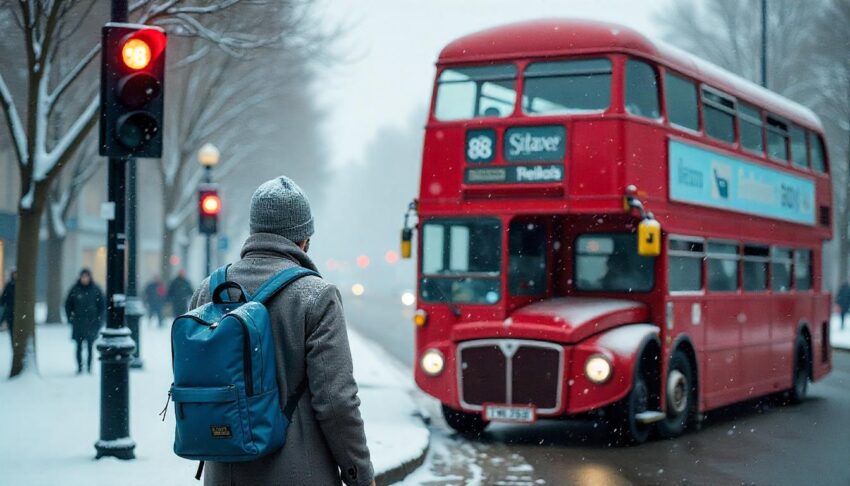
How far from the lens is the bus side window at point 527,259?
12430mm

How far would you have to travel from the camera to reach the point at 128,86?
8789 millimetres

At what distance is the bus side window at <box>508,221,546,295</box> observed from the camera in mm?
12430

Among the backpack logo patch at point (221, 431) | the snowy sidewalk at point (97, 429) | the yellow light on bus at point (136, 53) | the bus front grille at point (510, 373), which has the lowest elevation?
the snowy sidewalk at point (97, 429)

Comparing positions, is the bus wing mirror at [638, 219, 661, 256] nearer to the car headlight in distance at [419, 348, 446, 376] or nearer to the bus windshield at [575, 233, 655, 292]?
the bus windshield at [575, 233, 655, 292]

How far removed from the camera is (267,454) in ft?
12.4

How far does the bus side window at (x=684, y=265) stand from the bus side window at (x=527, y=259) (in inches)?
50.7

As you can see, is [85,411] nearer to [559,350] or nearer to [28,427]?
[28,427]

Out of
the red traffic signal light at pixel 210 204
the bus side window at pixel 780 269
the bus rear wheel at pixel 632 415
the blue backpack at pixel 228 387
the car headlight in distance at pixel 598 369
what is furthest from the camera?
the red traffic signal light at pixel 210 204

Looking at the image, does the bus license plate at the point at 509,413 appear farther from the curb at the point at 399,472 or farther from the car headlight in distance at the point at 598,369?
the curb at the point at 399,472

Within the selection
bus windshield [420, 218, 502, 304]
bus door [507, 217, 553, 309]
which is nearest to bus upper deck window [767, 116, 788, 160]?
bus door [507, 217, 553, 309]

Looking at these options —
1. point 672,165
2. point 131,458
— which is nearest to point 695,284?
point 672,165

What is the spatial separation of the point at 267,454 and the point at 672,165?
9335 millimetres

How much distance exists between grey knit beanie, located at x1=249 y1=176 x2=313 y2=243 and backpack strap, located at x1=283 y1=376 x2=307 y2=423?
0.50m

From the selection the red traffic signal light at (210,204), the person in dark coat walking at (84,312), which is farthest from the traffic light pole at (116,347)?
the red traffic signal light at (210,204)
